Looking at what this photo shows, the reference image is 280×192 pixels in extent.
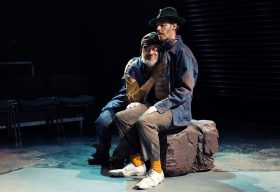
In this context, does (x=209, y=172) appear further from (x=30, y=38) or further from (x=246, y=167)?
(x=30, y=38)

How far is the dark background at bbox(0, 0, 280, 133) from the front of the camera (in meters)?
7.57

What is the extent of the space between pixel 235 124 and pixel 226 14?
1.80 meters

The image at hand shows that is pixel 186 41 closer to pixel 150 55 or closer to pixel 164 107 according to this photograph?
pixel 150 55

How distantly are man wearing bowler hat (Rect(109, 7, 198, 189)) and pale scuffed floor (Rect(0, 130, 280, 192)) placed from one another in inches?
8.2

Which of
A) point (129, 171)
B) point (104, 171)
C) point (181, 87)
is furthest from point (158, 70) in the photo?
point (104, 171)

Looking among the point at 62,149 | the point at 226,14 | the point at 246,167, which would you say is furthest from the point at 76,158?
the point at 226,14

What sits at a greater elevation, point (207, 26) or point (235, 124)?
point (207, 26)

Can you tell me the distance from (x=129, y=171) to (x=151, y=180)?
1.32 feet

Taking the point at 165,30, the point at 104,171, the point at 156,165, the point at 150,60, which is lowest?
the point at 104,171

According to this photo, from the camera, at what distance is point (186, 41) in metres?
8.62

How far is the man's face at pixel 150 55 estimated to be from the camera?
16.3ft

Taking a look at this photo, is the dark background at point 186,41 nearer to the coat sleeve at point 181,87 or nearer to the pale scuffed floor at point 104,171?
the pale scuffed floor at point 104,171

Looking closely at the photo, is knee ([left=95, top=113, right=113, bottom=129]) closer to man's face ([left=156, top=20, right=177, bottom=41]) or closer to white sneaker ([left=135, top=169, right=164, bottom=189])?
white sneaker ([left=135, top=169, right=164, bottom=189])

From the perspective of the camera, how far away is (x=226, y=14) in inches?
312
